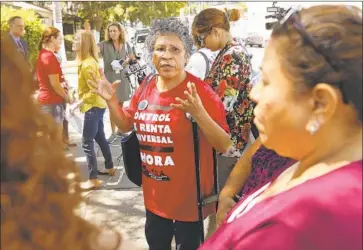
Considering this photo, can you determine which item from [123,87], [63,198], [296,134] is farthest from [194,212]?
[123,87]

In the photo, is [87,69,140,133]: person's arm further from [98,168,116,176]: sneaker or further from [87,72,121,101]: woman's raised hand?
[98,168,116,176]: sneaker

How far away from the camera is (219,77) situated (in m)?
3.01

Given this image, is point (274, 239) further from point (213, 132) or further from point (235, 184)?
point (213, 132)

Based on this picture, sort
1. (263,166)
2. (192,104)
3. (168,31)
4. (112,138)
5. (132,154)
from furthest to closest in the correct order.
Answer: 1. (112,138)
2. (132,154)
3. (168,31)
4. (192,104)
5. (263,166)

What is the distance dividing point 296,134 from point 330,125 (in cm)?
8

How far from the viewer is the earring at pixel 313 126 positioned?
3.32 ft

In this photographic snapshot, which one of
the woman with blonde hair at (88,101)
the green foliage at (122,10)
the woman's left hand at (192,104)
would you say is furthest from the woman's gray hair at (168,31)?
the green foliage at (122,10)

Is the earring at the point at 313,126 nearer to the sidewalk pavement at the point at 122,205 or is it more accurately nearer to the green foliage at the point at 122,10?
the sidewalk pavement at the point at 122,205

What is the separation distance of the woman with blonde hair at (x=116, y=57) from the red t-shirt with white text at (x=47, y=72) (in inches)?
76.8

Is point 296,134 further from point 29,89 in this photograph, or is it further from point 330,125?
point 29,89

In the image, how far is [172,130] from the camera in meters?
2.29

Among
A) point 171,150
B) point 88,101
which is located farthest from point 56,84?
point 171,150

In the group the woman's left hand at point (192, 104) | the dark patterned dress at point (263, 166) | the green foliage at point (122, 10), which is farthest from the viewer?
the green foliage at point (122, 10)

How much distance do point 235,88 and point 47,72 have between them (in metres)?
2.72
